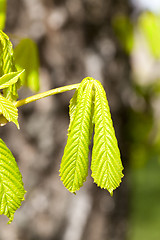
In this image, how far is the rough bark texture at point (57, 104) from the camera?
6.06 ft

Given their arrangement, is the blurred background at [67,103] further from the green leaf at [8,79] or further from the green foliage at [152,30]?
the green leaf at [8,79]

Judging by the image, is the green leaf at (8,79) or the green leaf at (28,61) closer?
the green leaf at (8,79)

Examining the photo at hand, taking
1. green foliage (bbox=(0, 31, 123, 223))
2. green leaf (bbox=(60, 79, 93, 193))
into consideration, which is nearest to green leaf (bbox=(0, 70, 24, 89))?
green foliage (bbox=(0, 31, 123, 223))

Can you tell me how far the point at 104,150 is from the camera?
55cm

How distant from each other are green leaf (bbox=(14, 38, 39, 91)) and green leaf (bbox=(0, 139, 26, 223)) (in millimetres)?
405

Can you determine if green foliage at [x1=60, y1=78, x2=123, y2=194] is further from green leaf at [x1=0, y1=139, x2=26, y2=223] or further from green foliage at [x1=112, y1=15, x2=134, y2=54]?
green foliage at [x1=112, y1=15, x2=134, y2=54]

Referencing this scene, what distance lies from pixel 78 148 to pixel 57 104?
54.0 inches

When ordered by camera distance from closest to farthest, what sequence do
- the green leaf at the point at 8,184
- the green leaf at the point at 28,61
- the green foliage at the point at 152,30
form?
the green leaf at the point at 8,184 < the green leaf at the point at 28,61 < the green foliage at the point at 152,30

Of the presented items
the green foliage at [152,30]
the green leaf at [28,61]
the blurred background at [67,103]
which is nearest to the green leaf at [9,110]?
the green leaf at [28,61]

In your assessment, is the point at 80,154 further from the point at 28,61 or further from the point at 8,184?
the point at 28,61

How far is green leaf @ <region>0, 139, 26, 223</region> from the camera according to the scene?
533mm

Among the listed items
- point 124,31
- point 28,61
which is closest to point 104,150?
point 28,61

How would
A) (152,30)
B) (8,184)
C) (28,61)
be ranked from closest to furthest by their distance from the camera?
(8,184) < (28,61) < (152,30)

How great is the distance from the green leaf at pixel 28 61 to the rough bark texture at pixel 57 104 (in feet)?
2.75
